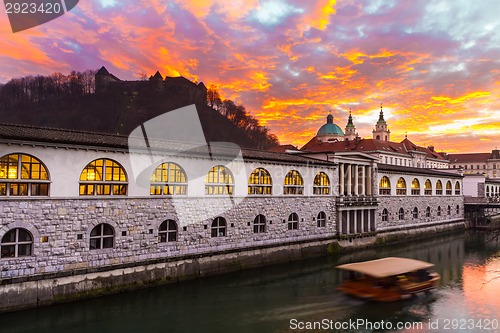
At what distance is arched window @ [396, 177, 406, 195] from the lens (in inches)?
2028

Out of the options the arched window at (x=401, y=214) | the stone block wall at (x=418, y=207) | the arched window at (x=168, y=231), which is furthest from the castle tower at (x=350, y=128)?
the arched window at (x=168, y=231)

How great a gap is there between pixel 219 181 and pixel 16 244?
14540 millimetres

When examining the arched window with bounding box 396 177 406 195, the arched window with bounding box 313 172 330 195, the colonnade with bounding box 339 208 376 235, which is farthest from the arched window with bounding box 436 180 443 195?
the arched window with bounding box 313 172 330 195

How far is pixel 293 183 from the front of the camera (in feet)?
124

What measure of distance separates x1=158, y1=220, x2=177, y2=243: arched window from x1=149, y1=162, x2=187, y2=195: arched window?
204cm

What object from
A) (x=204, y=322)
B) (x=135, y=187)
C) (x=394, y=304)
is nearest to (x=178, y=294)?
(x=204, y=322)

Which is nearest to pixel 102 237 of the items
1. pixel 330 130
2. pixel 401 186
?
pixel 401 186

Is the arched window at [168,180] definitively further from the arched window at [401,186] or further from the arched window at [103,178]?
the arched window at [401,186]

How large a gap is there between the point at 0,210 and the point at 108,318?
760 centimetres

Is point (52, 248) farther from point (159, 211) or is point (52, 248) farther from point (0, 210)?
point (159, 211)

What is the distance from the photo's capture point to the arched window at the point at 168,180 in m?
27.5

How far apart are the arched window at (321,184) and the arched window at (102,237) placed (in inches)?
831

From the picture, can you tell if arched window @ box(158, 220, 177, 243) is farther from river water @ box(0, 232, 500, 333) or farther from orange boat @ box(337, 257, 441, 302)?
orange boat @ box(337, 257, 441, 302)

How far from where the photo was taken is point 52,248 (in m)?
22.4
